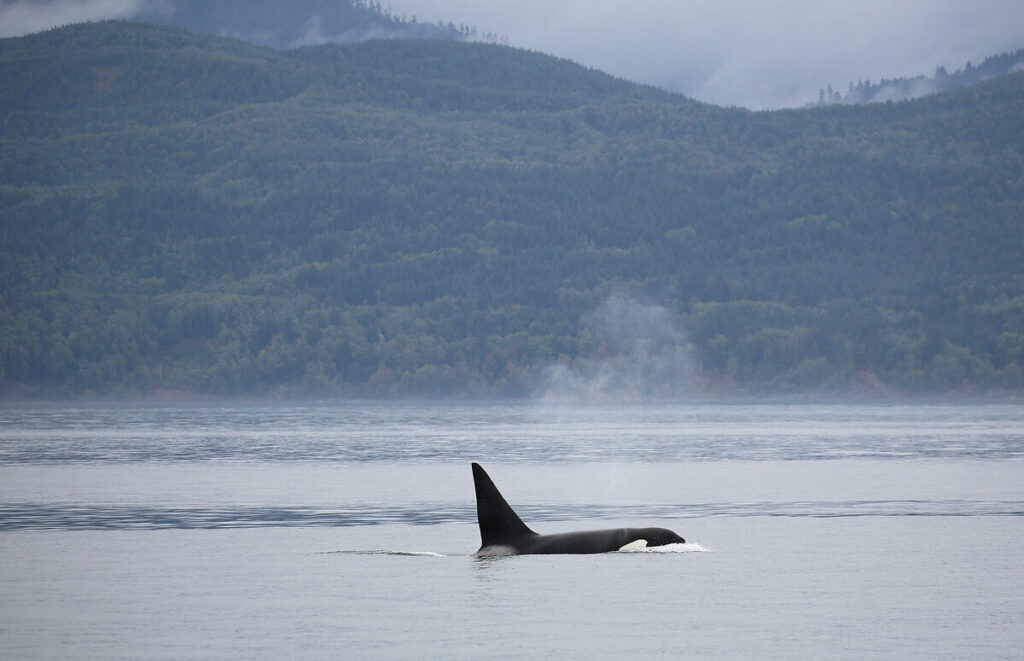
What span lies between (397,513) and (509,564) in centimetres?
1626

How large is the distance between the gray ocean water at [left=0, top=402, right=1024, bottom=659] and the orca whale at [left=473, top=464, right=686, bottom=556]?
20.4 inches

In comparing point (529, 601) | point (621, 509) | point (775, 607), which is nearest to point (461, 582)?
point (529, 601)

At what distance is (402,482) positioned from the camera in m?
70.8

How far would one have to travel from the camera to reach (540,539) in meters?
39.9

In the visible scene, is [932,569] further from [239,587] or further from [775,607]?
[239,587]

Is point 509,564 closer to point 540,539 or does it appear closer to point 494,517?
point 494,517

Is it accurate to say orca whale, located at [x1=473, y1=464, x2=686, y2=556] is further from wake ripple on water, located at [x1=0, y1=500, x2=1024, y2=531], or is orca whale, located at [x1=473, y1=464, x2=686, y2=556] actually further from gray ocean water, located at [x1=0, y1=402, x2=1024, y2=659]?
wake ripple on water, located at [x1=0, y1=500, x2=1024, y2=531]

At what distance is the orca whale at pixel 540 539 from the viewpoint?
3894cm

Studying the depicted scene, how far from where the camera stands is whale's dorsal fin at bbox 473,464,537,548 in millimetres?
37625

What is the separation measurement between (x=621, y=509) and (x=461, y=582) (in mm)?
20293

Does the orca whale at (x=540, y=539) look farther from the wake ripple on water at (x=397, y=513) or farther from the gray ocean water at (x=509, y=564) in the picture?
the wake ripple on water at (x=397, y=513)

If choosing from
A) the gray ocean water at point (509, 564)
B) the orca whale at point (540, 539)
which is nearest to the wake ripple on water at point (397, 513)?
the gray ocean water at point (509, 564)

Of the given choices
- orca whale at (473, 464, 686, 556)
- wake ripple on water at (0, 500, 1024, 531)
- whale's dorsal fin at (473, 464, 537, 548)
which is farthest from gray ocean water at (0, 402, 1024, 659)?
whale's dorsal fin at (473, 464, 537, 548)

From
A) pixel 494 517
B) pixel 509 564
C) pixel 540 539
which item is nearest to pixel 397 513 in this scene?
pixel 540 539
